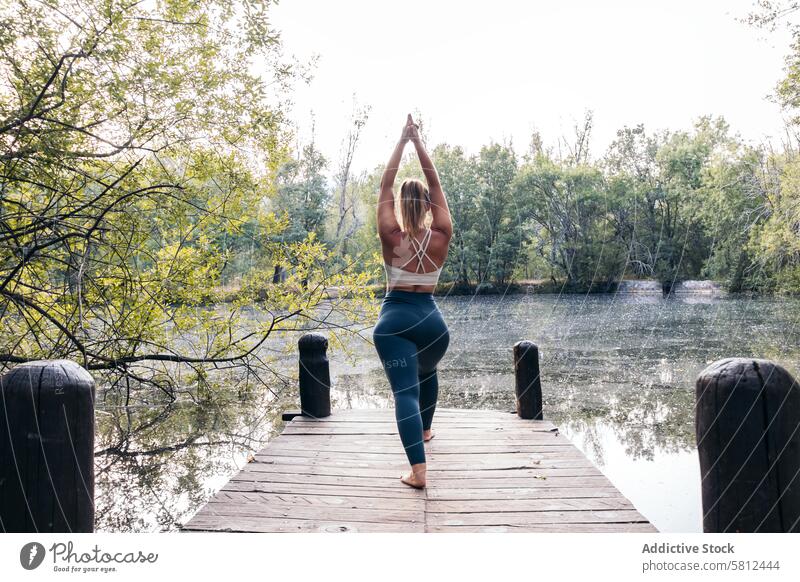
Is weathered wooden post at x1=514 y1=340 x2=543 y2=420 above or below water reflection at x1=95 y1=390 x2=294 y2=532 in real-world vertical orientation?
above

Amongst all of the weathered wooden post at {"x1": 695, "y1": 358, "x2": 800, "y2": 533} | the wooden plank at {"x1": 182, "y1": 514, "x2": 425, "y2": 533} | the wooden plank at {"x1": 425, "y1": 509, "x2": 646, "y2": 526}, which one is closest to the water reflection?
the wooden plank at {"x1": 182, "y1": 514, "x2": 425, "y2": 533}

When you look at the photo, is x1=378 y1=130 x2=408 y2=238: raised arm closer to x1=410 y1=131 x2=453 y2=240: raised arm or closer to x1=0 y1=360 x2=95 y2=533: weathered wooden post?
x1=410 y1=131 x2=453 y2=240: raised arm

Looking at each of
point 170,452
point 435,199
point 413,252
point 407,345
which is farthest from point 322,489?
point 170,452

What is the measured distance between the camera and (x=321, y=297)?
5.60 metres

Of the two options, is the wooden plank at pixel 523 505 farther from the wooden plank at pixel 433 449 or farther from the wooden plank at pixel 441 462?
the wooden plank at pixel 433 449

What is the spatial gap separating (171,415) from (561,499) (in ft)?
16.9

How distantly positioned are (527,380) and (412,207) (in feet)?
5.96

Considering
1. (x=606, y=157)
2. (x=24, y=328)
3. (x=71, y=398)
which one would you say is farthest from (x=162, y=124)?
(x=606, y=157)

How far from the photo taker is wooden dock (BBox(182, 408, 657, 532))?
2150mm

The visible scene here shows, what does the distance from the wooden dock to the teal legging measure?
0.30 meters

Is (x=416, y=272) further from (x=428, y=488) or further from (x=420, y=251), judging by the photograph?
(x=428, y=488)

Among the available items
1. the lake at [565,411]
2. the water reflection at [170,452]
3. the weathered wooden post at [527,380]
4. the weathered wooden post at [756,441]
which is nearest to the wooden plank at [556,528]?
the weathered wooden post at [756,441]

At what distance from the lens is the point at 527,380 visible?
149 inches

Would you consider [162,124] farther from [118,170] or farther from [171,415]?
[171,415]
